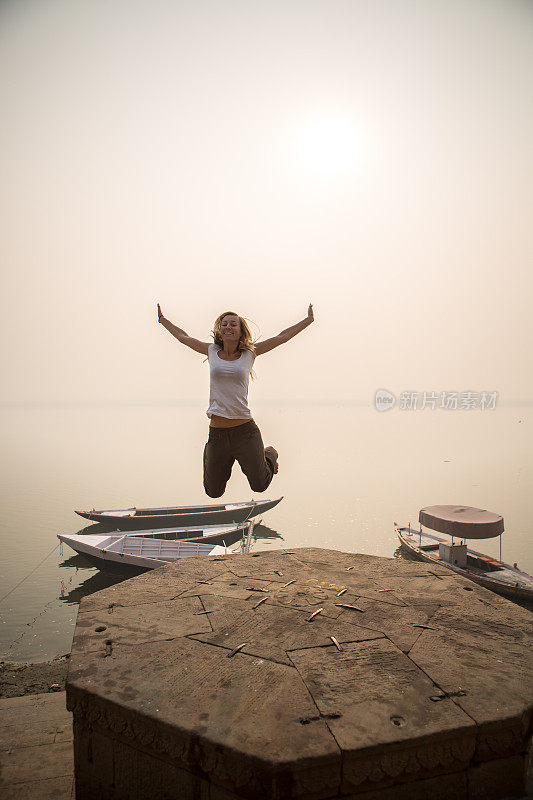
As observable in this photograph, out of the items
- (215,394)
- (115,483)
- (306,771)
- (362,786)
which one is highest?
(215,394)

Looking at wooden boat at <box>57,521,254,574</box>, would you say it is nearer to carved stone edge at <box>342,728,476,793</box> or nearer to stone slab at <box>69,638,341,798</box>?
stone slab at <box>69,638,341,798</box>

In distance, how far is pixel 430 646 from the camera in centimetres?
362

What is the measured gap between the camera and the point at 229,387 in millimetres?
5145

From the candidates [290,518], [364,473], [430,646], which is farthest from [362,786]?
[364,473]

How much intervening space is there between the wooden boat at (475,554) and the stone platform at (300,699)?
14.5 meters

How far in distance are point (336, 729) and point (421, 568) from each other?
3224 mm

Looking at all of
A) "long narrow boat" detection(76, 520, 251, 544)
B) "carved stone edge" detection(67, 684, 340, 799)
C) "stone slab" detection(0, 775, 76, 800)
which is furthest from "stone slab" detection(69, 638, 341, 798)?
"long narrow boat" detection(76, 520, 251, 544)

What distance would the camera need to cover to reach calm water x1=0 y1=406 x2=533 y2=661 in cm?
2075

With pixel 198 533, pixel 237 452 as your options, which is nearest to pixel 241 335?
pixel 237 452

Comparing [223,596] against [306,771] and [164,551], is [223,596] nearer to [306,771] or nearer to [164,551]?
[306,771]

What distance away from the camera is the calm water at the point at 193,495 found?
20750mm

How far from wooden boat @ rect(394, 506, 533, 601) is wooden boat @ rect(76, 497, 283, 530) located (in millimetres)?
12255

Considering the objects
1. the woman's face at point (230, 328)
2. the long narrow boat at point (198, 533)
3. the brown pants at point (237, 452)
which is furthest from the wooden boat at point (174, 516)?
the woman's face at point (230, 328)

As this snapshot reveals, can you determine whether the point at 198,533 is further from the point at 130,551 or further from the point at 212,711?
the point at 212,711
